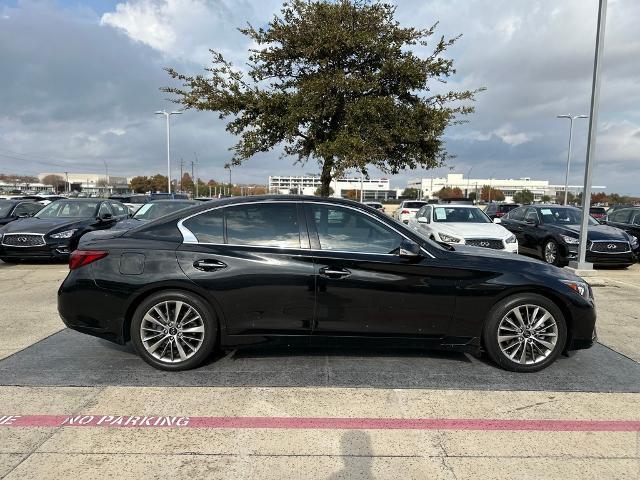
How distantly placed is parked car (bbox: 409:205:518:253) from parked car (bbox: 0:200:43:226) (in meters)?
11.7

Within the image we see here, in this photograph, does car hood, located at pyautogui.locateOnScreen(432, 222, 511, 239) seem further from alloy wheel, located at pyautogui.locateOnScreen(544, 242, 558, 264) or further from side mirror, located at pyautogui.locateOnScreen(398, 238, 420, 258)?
side mirror, located at pyautogui.locateOnScreen(398, 238, 420, 258)

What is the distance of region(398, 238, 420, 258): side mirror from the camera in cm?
418

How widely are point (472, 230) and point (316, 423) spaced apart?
7883 millimetres

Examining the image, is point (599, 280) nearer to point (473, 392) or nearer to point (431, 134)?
point (431, 134)

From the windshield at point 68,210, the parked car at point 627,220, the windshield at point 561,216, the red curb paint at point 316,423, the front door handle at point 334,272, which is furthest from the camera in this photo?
the parked car at point 627,220

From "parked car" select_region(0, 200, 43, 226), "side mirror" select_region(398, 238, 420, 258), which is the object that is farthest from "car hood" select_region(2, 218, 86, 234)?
"side mirror" select_region(398, 238, 420, 258)

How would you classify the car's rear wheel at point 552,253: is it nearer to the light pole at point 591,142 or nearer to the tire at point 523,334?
the light pole at point 591,142

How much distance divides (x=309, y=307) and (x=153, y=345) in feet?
4.72

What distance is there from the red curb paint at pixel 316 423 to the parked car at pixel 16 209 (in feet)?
41.8

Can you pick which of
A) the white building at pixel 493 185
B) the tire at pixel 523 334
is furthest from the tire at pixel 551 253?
the white building at pixel 493 185

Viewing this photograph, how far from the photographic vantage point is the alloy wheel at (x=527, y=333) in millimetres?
4285

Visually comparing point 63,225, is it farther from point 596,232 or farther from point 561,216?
point 596,232

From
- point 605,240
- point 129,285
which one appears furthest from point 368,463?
point 605,240

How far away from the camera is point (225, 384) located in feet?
13.2
